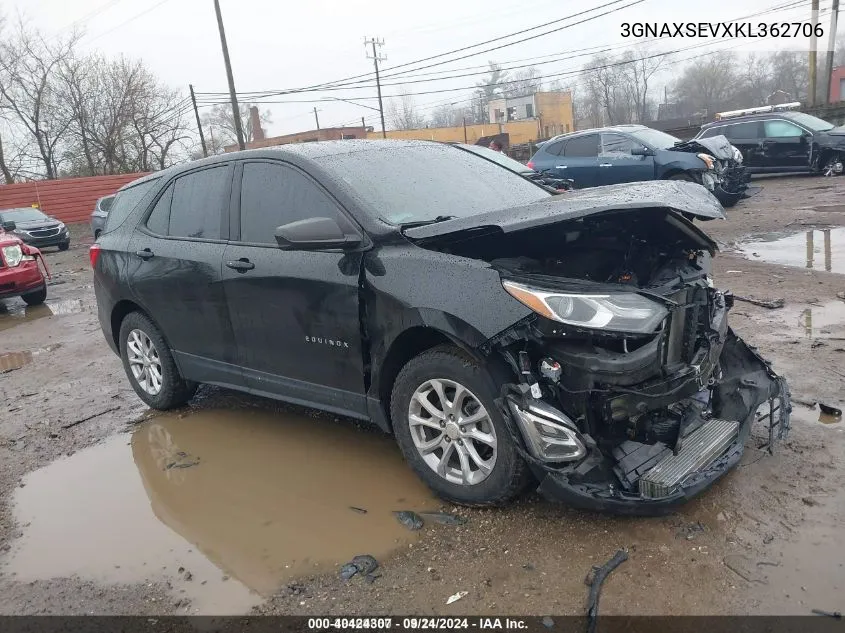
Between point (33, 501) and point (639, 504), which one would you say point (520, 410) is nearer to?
point (639, 504)

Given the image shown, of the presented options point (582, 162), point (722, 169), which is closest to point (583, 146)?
point (582, 162)

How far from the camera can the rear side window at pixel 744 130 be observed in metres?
16.2

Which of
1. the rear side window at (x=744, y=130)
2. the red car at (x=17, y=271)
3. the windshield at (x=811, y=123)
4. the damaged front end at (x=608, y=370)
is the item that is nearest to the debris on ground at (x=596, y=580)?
the damaged front end at (x=608, y=370)

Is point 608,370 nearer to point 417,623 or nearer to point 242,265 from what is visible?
point 417,623

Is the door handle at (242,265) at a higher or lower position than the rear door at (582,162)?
higher

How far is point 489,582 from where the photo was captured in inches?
110

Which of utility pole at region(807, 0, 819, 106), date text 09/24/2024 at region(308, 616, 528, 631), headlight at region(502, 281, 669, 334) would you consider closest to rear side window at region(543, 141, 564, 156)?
headlight at region(502, 281, 669, 334)

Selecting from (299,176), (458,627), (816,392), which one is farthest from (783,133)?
(458,627)

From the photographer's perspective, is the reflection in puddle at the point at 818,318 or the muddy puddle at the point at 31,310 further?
the muddy puddle at the point at 31,310

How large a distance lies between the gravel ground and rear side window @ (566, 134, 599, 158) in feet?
29.4

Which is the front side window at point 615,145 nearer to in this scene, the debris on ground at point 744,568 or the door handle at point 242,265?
the door handle at point 242,265

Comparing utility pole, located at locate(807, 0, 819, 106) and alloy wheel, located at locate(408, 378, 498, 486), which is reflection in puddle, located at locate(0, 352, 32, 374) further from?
utility pole, located at locate(807, 0, 819, 106)

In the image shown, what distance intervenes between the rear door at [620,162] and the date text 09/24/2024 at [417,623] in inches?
456

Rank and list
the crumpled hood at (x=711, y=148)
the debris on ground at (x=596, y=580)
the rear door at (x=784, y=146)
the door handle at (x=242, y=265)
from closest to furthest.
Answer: the debris on ground at (x=596, y=580), the door handle at (x=242, y=265), the crumpled hood at (x=711, y=148), the rear door at (x=784, y=146)
